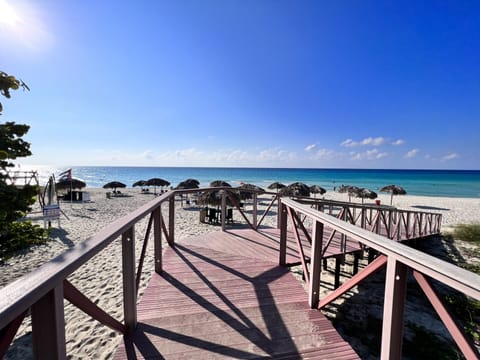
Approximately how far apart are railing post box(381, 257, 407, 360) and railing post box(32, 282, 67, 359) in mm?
1799

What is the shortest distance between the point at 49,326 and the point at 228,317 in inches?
63.9

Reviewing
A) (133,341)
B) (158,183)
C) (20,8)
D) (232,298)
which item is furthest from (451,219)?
(158,183)

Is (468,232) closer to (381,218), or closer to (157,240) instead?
(381,218)

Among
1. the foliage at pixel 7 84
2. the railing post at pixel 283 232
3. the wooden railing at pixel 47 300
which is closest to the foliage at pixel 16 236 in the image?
the foliage at pixel 7 84

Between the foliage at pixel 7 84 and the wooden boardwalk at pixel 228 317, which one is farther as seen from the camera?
the foliage at pixel 7 84

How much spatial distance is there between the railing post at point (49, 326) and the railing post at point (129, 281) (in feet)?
2.85

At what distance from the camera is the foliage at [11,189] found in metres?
2.99

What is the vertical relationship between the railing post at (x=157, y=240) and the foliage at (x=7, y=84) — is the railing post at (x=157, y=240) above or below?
below

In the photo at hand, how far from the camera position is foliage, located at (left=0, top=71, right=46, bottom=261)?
2.99 m

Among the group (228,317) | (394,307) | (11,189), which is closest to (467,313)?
(394,307)

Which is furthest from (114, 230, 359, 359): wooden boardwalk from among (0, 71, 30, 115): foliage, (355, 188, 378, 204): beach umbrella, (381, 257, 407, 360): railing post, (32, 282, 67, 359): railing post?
(355, 188, 378, 204): beach umbrella

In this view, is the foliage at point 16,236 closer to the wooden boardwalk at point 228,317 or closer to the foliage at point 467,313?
the wooden boardwalk at point 228,317

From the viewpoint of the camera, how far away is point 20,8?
3.53 m

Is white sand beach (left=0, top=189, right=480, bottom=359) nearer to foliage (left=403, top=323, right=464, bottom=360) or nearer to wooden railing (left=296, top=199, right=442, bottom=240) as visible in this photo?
wooden railing (left=296, top=199, right=442, bottom=240)
